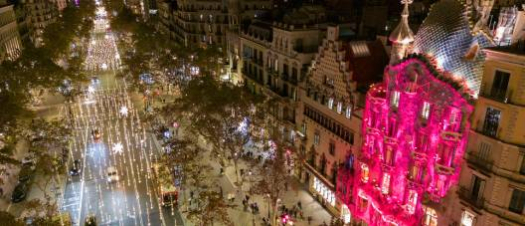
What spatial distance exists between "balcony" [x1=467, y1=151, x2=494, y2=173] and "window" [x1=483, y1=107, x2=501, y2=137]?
6.42 feet

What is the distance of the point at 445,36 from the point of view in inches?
1280

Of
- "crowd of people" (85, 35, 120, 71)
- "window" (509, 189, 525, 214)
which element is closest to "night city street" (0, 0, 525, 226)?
"window" (509, 189, 525, 214)

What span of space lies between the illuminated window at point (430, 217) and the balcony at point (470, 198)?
3858 millimetres

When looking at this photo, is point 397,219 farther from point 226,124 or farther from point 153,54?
point 153,54

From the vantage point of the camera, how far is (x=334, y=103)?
157ft

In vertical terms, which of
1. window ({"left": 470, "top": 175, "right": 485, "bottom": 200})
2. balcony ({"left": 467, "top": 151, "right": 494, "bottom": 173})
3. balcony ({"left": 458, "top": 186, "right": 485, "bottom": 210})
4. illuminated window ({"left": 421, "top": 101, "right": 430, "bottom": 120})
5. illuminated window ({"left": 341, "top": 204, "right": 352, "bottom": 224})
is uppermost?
illuminated window ({"left": 421, "top": 101, "right": 430, "bottom": 120})

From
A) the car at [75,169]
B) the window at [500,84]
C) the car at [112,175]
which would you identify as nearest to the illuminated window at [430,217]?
the window at [500,84]

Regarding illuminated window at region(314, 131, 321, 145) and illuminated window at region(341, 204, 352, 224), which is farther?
illuminated window at region(314, 131, 321, 145)

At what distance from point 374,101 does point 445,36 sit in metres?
8.19

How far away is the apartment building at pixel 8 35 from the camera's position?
87.2 metres

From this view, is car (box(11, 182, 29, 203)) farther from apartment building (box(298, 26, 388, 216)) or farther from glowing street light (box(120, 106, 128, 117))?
apartment building (box(298, 26, 388, 216))

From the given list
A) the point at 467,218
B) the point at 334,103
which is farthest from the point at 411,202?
the point at 334,103

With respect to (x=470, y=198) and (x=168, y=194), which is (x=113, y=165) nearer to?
(x=168, y=194)

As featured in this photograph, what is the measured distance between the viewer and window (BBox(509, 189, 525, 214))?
27.6 metres
